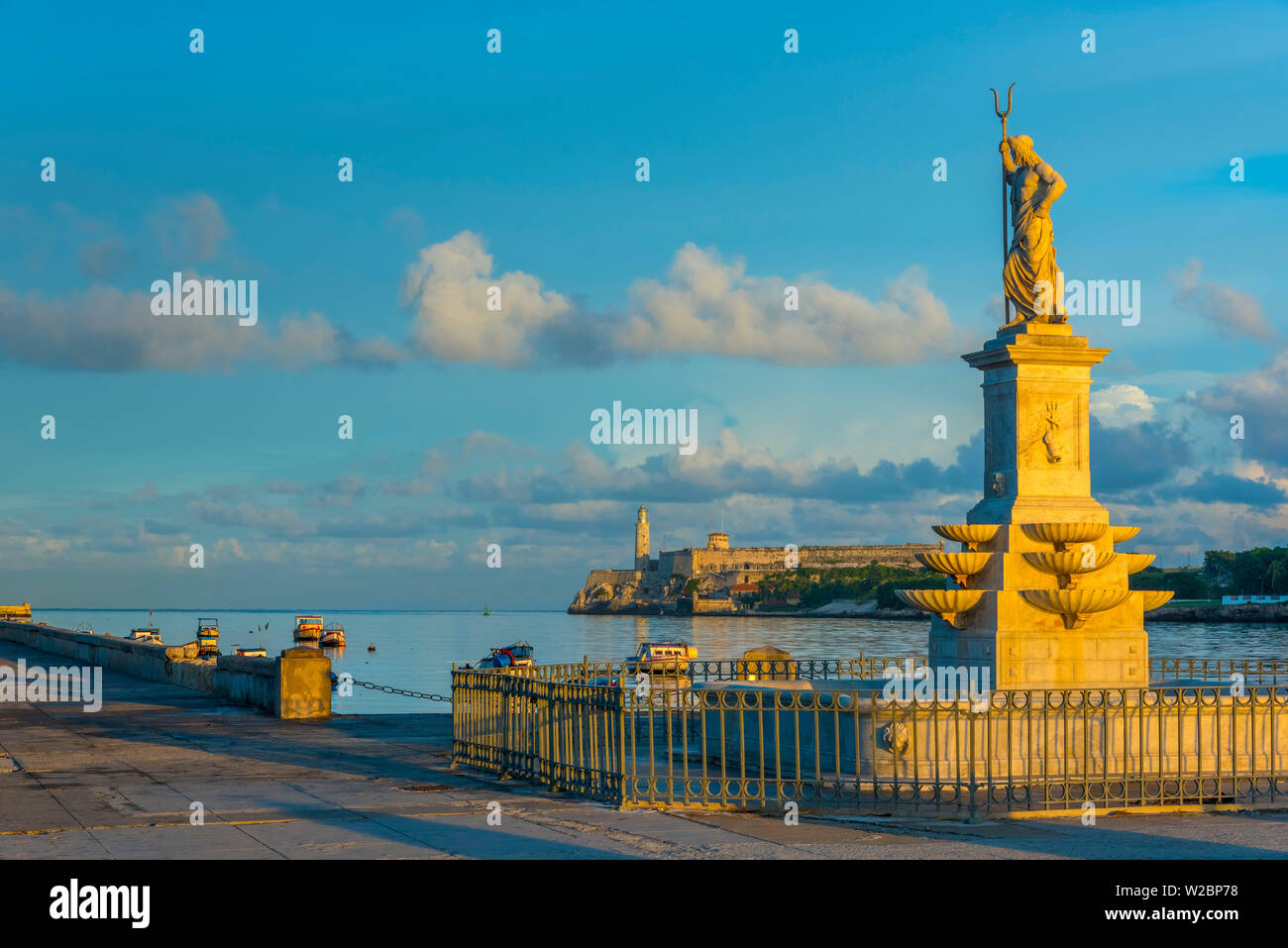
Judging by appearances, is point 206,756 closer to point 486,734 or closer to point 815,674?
point 486,734

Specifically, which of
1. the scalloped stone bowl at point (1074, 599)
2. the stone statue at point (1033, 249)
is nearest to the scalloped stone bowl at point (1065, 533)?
the scalloped stone bowl at point (1074, 599)

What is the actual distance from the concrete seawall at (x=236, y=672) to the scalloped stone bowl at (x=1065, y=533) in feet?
43.5

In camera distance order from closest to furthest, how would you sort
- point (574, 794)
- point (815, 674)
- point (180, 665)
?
point (574, 794)
point (815, 674)
point (180, 665)

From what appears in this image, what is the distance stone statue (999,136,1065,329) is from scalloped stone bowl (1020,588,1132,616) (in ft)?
12.8

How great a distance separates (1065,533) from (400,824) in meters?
Answer: 9.70

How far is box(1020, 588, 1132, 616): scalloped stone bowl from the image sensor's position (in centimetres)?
1786

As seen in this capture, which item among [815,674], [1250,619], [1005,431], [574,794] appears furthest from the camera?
[1250,619]

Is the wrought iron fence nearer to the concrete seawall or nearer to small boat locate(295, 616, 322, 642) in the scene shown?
the concrete seawall

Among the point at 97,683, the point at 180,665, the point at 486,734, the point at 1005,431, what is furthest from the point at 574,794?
the point at 97,683

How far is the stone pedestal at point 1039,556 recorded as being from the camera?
1811cm

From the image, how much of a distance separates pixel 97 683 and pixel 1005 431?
2432 cm

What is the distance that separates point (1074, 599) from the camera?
17.9 metres

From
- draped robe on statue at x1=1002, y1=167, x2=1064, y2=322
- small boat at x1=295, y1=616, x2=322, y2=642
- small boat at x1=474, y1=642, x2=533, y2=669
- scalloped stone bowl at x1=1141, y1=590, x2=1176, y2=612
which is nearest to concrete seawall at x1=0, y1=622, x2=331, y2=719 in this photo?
draped robe on statue at x1=1002, y1=167, x2=1064, y2=322
